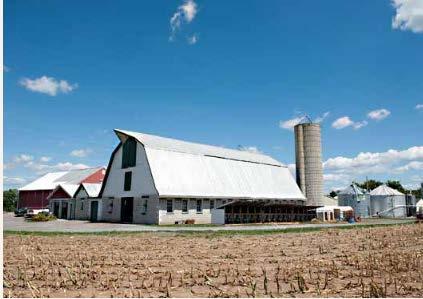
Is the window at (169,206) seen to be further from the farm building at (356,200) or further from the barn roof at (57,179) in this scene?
the farm building at (356,200)

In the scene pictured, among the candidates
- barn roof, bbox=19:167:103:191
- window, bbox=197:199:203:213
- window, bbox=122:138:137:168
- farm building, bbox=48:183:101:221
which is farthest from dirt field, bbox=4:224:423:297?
barn roof, bbox=19:167:103:191

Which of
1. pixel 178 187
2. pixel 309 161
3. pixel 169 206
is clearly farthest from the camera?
pixel 309 161

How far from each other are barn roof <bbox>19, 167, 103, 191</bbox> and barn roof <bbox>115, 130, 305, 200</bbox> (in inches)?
823

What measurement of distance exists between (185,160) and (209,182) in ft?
11.5

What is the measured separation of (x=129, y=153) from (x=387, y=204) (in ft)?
170

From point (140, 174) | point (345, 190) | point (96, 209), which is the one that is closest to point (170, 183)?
point (140, 174)

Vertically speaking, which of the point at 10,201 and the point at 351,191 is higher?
the point at 351,191

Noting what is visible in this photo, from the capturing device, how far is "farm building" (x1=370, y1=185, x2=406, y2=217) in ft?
241

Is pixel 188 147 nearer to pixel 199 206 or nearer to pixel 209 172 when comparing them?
pixel 209 172

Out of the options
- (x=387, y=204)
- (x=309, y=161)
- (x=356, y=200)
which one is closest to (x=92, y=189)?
(x=309, y=161)

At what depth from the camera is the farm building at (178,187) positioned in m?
38.8

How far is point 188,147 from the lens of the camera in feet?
152

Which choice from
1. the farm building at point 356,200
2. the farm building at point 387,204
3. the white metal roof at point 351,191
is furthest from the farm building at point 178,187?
the farm building at point 387,204

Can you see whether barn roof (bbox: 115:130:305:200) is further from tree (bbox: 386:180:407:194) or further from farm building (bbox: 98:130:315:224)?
tree (bbox: 386:180:407:194)
